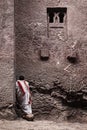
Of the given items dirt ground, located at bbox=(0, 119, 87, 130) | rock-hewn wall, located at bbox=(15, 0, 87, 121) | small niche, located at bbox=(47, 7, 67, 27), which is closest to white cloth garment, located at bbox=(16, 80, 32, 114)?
rock-hewn wall, located at bbox=(15, 0, 87, 121)

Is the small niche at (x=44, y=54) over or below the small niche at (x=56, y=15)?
below

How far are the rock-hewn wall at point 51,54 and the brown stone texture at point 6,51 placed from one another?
670 mm

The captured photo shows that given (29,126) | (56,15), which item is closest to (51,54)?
(56,15)

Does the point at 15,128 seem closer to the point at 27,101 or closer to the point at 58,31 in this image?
the point at 27,101

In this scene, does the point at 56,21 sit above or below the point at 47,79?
above

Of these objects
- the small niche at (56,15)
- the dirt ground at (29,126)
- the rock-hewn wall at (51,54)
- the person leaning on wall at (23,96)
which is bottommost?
the dirt ground at (29,126)

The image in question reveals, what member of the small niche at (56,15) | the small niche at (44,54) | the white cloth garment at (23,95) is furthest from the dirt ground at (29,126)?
the small niche at (56,15)

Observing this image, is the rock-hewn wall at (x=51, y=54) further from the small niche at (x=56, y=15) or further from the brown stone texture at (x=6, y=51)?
the brown stone texture at (x=6, y=51)

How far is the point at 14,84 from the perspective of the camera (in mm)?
6703

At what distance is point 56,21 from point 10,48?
1.39m

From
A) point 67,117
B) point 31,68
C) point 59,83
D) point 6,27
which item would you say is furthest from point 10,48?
point 67,117

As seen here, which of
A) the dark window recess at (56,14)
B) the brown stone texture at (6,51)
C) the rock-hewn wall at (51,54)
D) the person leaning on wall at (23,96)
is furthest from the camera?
the dark window recess at (56,14)

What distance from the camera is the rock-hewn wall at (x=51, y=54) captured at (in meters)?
7.34

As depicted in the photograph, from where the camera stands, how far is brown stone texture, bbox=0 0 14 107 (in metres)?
6.51
